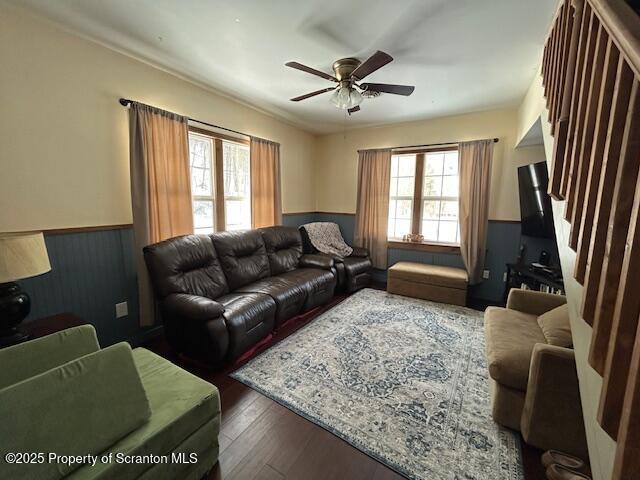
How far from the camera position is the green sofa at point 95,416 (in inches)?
34.4

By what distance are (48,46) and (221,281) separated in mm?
2191

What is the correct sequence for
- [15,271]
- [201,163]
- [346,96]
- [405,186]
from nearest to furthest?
[15,271] → [346,96] → [201,163] → [405,186]

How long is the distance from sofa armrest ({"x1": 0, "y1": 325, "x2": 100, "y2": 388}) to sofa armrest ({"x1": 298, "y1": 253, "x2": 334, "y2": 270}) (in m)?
2.55

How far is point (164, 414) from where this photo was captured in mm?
1155

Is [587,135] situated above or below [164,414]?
above

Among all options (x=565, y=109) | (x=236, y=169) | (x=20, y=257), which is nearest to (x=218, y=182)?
(x=236, y=169)

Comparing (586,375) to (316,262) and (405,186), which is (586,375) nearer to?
(316,262)

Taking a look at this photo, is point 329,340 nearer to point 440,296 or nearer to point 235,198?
point 440,296

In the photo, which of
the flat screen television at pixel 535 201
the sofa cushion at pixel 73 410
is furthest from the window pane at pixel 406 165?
the sofa cushion at pixel 73 410

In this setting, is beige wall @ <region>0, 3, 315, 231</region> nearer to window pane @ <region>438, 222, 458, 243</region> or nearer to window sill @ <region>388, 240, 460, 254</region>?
window sill @ <region>388, 240, 460, 254</region>

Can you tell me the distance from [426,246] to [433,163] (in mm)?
1262

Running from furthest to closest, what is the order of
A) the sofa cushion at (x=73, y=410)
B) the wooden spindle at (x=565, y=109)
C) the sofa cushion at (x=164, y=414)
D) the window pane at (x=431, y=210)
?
the window pane at (x=431, y=210) < the wooden spindle at (x=565, y=109) < the sofa cushion at (x=164, y=414) < the sofa cushion at (x=73, y=410)

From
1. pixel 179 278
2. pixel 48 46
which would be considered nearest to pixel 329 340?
pixel 179 278

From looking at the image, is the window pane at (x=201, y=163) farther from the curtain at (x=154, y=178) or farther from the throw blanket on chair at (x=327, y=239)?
the throw blanket on chair at (x=327, y=239)
